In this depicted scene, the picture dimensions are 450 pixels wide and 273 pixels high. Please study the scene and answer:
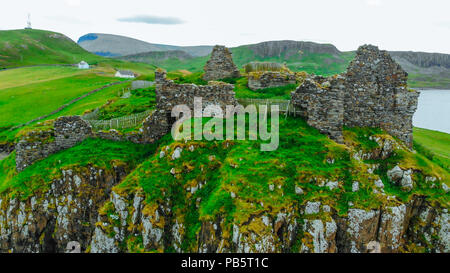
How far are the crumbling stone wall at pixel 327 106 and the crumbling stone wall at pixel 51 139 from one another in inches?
530

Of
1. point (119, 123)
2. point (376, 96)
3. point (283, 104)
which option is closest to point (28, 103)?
point (119, 123)

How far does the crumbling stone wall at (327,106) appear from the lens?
50.4 feet

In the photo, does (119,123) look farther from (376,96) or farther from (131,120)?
(376,96)

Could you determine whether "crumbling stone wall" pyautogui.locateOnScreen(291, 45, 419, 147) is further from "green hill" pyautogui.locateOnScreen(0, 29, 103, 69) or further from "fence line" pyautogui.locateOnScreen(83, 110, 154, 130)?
"green hill" pyautogui.locateOnScreen(0, 29, 103, 69)

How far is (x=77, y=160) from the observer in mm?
15742

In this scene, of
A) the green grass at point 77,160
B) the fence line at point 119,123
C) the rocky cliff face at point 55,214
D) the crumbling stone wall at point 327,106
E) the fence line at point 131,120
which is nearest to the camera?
the rocky cliff face at point 55,214

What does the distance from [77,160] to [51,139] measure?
305cm

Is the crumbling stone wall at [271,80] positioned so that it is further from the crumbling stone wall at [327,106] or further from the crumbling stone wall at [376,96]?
the crumbling stone wall at [327,106]

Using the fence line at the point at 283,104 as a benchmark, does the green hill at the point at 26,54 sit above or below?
above

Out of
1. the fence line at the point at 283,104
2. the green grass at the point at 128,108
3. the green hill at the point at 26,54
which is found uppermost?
the green hill at the point at 26,54

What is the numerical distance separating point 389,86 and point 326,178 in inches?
360

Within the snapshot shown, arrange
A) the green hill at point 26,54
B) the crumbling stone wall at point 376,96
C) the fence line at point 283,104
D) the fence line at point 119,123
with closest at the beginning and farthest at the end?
the fence line at point 283,104
the crumbling stone wall at point 376,96
the fence line at point 119,123
the green hill at point 26,54

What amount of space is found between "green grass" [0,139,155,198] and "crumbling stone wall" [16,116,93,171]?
51cm

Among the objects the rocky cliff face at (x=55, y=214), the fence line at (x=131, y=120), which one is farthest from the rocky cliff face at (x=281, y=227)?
the fence line at (x=131, y=120)
